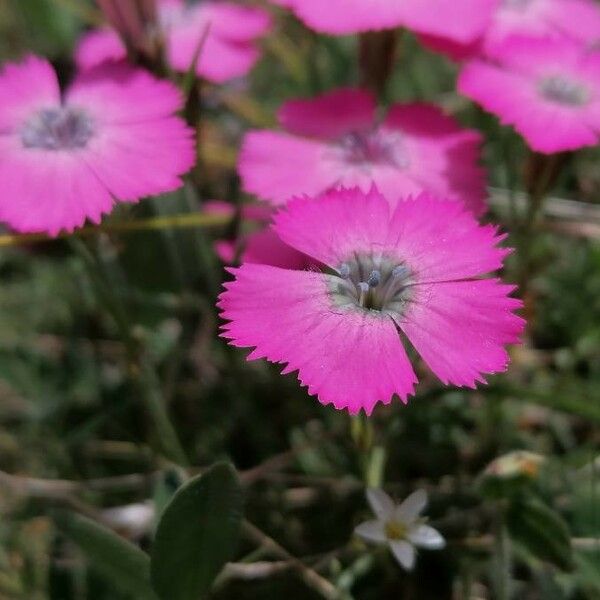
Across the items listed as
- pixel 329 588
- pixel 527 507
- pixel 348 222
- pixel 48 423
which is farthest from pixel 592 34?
pixel 48 423

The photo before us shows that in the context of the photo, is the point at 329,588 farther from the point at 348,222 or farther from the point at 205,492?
the point at 348,222

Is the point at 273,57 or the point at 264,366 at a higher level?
the point at 273,57

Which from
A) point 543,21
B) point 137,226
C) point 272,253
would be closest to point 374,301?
point 272,253

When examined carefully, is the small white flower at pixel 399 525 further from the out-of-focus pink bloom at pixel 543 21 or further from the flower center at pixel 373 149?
the out-of-focus pink bloom at pixel 543 21

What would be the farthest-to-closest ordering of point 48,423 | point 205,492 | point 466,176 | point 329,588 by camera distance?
point 48,423 → point 466,176 → point 329,588 → point 205,492

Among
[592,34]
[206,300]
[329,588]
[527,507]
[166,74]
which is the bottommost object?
[329,588]

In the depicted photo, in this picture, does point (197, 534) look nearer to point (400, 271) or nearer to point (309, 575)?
point (309, 575)

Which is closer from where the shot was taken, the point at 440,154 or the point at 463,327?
the point at 463,327
